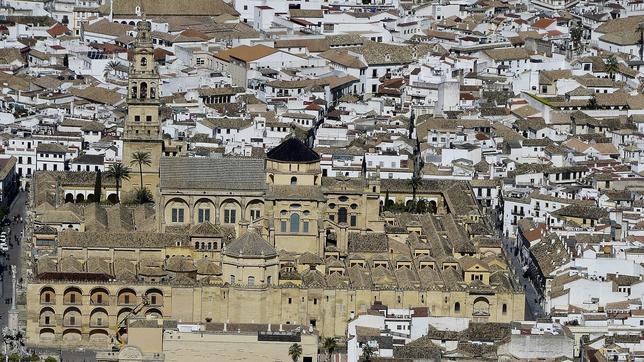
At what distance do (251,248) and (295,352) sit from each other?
7205 mm

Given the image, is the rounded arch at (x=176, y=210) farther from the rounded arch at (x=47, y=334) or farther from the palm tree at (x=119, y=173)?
the rounded arch at (x=47, y=334)

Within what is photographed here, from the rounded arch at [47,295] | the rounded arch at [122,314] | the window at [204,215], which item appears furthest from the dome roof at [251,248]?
the window at [204,215]

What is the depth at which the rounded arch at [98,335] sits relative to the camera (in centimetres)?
10074

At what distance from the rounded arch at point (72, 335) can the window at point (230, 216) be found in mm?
10959

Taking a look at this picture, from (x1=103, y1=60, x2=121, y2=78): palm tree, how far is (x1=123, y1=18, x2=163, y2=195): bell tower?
2779cm

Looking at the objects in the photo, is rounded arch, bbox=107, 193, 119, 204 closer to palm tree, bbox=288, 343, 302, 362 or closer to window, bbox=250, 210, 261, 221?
window, bbox=250, 210, 261, 221

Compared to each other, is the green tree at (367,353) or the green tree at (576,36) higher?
the green tree at (576,36)

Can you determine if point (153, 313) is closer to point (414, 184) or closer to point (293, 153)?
point (293, 153)

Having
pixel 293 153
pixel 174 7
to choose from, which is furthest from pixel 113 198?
pixel 174 7

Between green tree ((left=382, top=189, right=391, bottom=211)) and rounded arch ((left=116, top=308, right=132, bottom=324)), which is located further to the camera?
green tree ((left=382, top=189, right=391, bottom=211))

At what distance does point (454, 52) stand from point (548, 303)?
48.9m

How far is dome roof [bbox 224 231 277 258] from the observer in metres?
101

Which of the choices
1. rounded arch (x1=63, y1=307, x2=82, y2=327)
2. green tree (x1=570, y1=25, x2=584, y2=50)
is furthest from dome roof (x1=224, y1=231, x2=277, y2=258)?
green tree (x1=570, y1=25, x2=584, y2=50)

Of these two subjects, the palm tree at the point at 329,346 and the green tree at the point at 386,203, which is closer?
the palm tree at the point at 329,346
